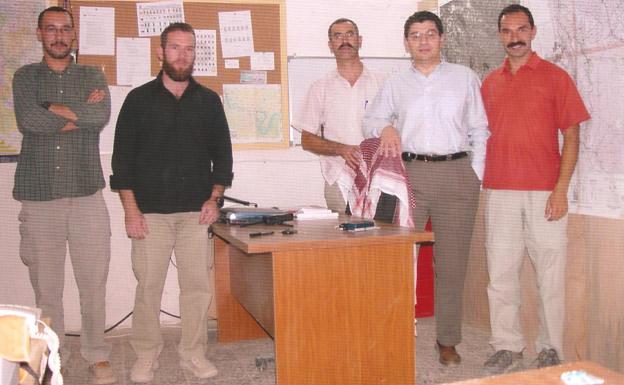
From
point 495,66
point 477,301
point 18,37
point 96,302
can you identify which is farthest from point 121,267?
point 495,66

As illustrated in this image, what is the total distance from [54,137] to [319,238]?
1342 millimetres

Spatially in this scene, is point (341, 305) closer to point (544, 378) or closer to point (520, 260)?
point (544, 378)

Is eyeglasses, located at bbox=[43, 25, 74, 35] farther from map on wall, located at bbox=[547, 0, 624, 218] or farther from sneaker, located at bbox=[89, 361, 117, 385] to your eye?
map on wall, located at bbox=[547, 0, 624, 218]

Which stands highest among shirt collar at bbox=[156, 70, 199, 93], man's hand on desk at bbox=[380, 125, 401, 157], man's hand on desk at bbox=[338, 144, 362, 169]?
shirt collar at bbox=[156, 70, 199, 93]

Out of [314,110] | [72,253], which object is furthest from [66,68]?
[314,110]

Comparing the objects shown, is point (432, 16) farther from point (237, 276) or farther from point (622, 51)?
point (237, 276)

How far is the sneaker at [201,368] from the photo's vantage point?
2686 mm

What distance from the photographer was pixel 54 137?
8.66 feet

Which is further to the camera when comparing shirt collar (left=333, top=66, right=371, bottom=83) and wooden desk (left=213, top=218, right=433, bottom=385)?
shirt collar (left=333, top=66, right=371, bottom=83)

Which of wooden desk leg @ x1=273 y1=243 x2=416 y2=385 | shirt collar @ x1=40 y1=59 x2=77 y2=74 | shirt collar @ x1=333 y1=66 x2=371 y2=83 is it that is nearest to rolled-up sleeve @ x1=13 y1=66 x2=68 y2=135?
shirt collar @ x1=40 y1=59 x2=77 y2=74

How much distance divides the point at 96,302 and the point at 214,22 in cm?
173

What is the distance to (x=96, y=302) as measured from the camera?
8.84 feet

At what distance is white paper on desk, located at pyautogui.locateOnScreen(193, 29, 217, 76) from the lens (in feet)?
11.4

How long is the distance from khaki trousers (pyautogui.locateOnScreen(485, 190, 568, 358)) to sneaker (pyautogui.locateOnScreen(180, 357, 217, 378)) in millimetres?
1288
